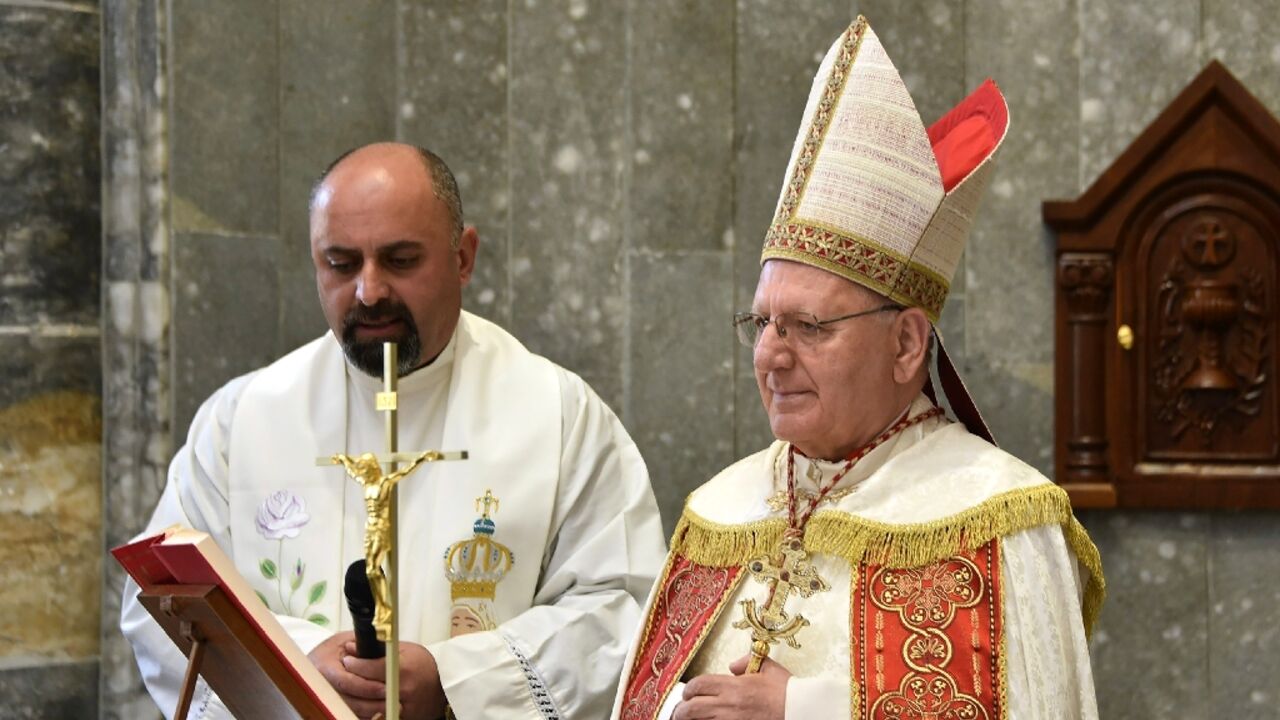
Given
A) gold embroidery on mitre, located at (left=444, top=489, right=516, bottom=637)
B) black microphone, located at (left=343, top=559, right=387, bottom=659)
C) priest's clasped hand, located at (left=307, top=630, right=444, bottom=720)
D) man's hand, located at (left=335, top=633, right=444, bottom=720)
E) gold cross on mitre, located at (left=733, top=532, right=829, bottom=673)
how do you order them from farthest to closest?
gold embroidery on mitre, located at (left=444, top=489, right=516, bottom=637) < man's hand, located at (left=335, top=633, right=444, bottom=720) < priest's clasped hand, located at (left=307, top=630, right=444, bottom=720) < gold cross on mitre, located at (left=733, top=532, right=829, bottom=673) < black microphone, located at (left=343, top=559, right=387, bottom=659)

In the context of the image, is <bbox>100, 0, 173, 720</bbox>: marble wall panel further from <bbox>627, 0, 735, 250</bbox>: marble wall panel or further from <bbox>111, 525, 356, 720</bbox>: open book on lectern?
<bbox>111, 525, 356, 720</bbox>: open book on lectern

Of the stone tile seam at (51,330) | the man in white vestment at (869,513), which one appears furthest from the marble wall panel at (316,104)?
the man in white vestment at (869,513)

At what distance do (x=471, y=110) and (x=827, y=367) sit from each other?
2.57 meters

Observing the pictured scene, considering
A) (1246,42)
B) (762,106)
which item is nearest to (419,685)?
(762,106)

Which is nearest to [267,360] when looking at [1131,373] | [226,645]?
[226,645]

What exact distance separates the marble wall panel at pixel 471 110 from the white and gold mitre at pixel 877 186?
2.13 meters

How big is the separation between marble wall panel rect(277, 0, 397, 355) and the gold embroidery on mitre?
140 centimetres

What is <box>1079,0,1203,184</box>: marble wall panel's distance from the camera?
5121 mm

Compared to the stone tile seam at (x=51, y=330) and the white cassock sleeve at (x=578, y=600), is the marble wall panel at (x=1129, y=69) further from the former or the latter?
the stone tile seam at (x=51, y=330)

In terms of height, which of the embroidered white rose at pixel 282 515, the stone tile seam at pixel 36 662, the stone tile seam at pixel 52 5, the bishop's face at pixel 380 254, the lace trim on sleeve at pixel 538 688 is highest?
the stone tile seam at pixel 52 5

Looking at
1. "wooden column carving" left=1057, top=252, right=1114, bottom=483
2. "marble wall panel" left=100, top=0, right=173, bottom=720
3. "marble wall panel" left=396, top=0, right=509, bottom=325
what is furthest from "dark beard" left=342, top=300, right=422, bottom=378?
"wooden column carving" left=1057, top=252, right=1114, bottom=483

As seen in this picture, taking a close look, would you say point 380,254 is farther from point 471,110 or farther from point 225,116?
point 471,110

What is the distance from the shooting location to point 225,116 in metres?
4.80

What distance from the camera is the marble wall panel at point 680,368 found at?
16.7 feet
